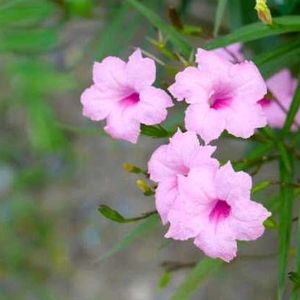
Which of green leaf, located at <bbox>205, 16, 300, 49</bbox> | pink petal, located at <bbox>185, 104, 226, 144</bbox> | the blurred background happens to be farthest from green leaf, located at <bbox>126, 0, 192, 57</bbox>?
the blurred background

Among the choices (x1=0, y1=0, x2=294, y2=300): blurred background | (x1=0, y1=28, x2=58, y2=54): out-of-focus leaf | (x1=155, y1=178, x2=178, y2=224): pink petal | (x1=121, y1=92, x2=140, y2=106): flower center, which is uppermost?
(x1=121, y1=92, x2=140, y2=106): flower center

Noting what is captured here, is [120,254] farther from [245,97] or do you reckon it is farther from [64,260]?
[245,97]

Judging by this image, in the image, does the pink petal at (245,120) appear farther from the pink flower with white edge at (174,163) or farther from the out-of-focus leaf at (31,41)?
the out-of-focus leaf at (31,41)

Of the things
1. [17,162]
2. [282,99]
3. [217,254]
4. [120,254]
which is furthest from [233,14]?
[17,162]

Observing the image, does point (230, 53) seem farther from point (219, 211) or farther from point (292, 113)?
point (219, 211)

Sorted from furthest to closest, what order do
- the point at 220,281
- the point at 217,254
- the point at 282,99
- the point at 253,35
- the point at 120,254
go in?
1. the point at 120,254
2. the point at 220,281
3. the point at 282,99
4. the point at 253,35
5. the point at 217,254

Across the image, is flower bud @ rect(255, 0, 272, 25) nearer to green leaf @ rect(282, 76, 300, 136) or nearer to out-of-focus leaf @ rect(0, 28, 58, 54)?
green leaf @ rect(282, 76, 300, 136)

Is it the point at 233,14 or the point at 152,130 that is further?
the point at 233,14
